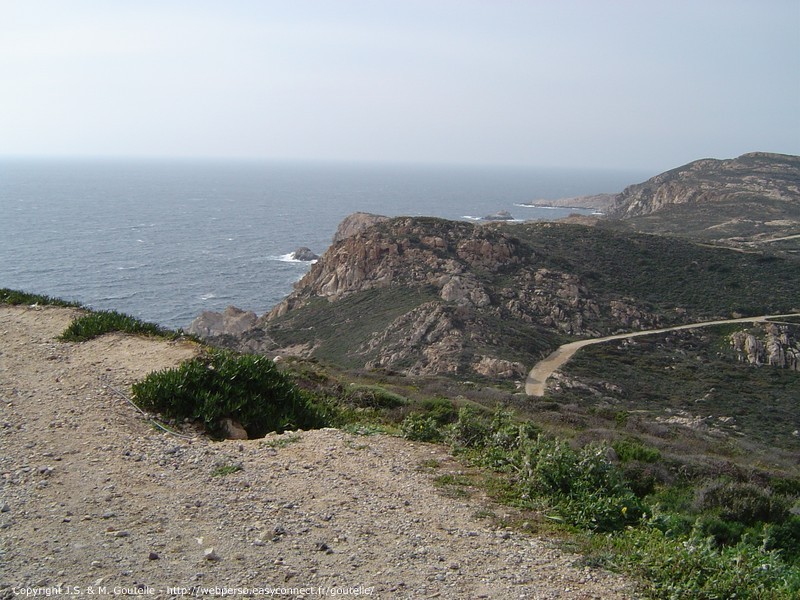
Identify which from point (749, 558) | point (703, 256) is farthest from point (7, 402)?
point (703, 256)

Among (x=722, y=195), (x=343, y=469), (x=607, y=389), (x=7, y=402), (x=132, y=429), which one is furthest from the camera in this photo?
(x=722, y=195)

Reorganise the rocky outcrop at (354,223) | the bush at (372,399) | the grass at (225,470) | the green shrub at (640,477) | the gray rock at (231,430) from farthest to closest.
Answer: the rocky outcrop at (354,223), the bush at (372,399), the gray rock at (231,430), the green shrub at (640,477), the grass at (225,470)

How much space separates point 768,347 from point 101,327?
34209mm

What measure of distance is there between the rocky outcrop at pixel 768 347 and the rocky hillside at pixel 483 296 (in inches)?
185

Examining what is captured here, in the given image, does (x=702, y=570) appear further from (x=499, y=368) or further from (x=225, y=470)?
(x=499, y=368)

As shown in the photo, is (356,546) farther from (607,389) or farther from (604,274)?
(604,274)

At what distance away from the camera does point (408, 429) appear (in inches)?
356

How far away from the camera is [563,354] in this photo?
111 feet

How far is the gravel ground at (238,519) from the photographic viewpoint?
4848 mm

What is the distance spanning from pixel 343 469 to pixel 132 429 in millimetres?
2795

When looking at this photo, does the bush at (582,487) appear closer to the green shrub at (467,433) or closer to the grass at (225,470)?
the green shrub at (467,433)

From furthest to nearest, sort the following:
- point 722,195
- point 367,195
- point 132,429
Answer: point 367,195
point 722,195
point 132,429

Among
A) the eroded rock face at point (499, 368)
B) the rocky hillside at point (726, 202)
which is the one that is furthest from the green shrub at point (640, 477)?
the rocky hillside at point (726, 202)

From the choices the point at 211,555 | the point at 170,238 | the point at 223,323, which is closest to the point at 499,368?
the point at 223,323
